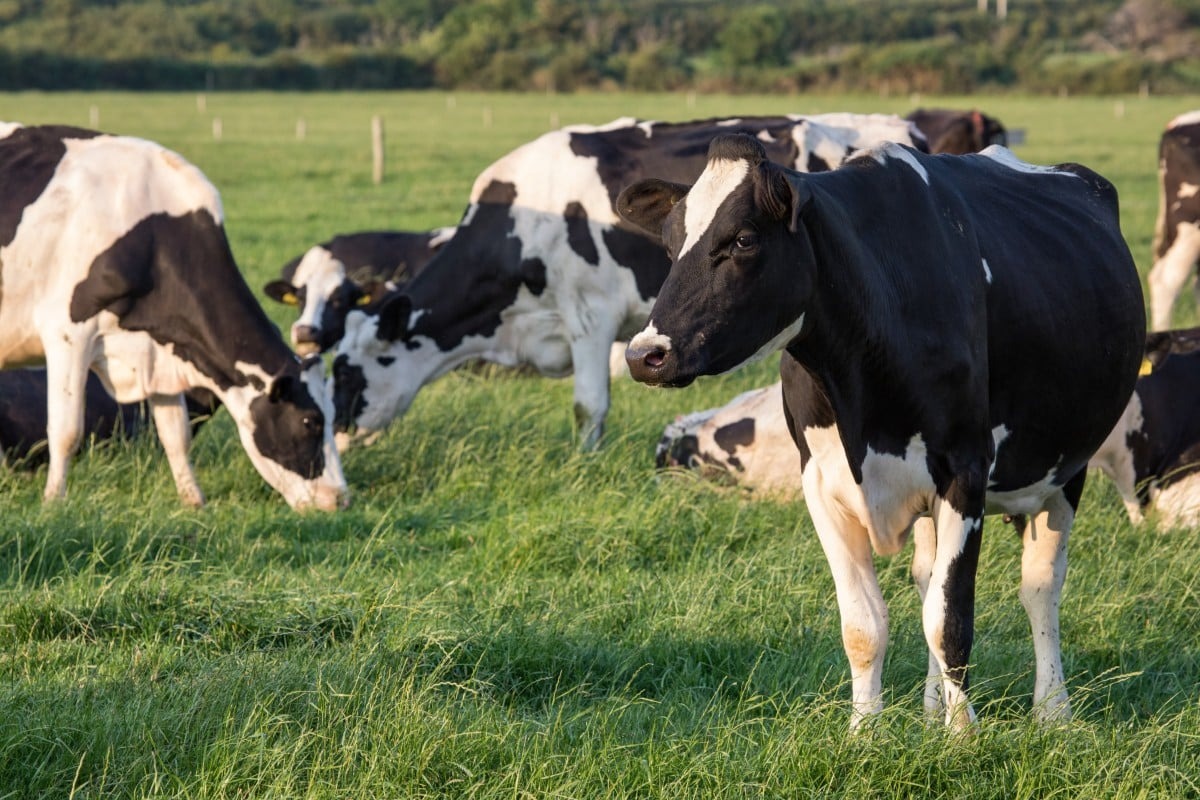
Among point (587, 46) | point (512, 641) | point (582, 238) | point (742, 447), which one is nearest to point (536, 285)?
point (582, 238)

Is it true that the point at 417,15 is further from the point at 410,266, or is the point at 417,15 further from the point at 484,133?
the point at 410,266

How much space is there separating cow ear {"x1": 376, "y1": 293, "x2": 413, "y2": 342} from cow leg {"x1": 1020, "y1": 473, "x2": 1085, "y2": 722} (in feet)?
16.6

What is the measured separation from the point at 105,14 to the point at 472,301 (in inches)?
3612

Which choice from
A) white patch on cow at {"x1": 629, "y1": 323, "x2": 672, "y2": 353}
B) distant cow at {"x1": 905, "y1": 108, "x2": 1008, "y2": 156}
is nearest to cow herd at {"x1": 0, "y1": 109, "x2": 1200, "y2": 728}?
white patch on cow at {"x1": 629, "y1": 323, "x2": 672, "y2": 353}

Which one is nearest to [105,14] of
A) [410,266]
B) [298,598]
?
[410,266]

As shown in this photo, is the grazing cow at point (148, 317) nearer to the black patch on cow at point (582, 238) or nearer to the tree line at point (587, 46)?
the black patch on cow at point (582, 238)

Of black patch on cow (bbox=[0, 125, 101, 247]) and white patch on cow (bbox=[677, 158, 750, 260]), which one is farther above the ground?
white patch on cow (bbox=[677, 158, 750, 260])

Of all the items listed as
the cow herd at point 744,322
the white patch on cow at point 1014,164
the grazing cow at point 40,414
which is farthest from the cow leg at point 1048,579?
the grazing cow at point 40,414

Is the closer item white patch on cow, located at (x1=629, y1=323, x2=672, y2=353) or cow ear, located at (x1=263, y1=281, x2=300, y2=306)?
white patch on cow, located at (x1=629, y1=323, x2=672, y2=353)

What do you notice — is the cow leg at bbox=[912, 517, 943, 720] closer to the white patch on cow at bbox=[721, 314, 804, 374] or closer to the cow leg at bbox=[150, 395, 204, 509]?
the white patch on cow at bbox=[721, 314, 804, 374]

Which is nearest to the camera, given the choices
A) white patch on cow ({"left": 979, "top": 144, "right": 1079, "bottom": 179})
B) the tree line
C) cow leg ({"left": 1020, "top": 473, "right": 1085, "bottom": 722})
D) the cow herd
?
the cow herd

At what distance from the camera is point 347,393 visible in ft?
32.9

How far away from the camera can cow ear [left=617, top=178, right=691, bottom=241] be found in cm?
482

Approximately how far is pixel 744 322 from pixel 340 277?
30.7 ft
